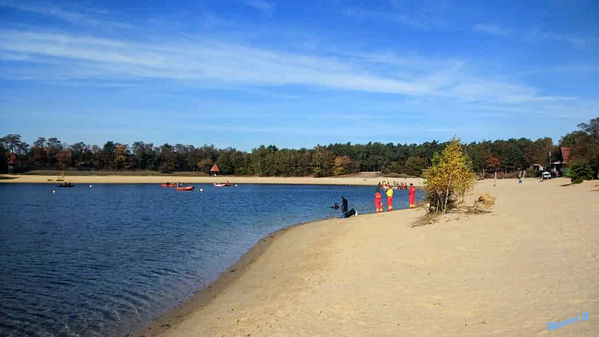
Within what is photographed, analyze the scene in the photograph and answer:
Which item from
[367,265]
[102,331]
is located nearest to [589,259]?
[367,265]

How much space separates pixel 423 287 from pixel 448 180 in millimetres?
12856

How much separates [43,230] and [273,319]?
24180mm

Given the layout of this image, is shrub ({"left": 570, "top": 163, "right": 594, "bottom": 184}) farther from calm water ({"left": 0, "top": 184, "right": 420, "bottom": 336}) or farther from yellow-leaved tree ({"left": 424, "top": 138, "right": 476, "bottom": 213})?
calm water ({"left": 0, "top": 184, "right": 420, "bottom": 336})

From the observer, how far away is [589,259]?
970 cm

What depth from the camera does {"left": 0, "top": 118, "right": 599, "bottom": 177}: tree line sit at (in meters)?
120

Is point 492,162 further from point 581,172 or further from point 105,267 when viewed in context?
point 105,267

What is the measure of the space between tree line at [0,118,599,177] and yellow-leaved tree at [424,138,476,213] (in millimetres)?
96948

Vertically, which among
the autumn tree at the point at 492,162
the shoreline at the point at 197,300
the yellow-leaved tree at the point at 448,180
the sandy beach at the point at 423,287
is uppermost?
the autumn tree at the point at 492,162

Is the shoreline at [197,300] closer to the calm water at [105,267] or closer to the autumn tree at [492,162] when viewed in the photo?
the calm water at [105,267]

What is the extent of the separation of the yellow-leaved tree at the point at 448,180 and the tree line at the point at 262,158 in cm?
9695

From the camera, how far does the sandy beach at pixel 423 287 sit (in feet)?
23.4

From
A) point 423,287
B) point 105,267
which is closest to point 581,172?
point 423,287

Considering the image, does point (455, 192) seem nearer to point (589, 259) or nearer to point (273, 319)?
point (589, 259)

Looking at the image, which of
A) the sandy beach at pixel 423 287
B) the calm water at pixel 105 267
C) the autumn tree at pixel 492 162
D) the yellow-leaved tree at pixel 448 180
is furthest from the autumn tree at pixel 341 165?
the sandy beach at pixel 423 287
